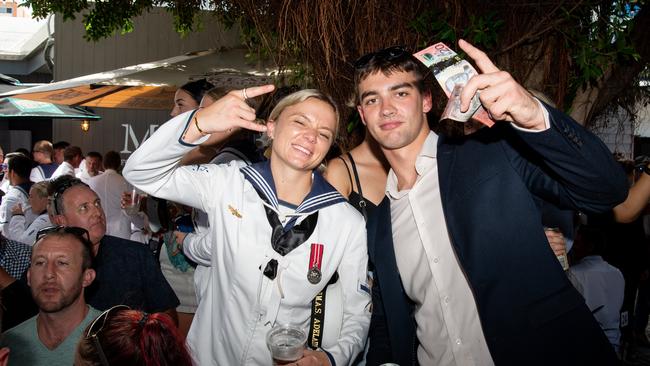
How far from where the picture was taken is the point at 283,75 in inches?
140

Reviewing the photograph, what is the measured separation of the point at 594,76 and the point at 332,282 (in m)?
1.91

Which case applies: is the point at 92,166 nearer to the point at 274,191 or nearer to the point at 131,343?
the point at 274,191

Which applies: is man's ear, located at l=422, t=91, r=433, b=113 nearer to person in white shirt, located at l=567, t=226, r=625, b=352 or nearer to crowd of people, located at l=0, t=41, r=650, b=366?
crowd of people, located at l=0, t=41, r=650, b=366

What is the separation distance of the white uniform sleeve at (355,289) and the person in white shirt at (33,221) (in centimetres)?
326

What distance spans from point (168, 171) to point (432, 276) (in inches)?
44.3

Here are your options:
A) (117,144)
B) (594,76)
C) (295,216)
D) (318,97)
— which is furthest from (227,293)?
(117,144)

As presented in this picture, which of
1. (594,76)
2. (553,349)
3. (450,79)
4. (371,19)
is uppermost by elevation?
(371,19)

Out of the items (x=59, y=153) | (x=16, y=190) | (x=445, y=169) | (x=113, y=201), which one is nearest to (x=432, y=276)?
(x=445, y=169)

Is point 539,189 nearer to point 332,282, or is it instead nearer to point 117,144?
point 332,282

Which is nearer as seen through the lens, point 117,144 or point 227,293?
point 227,293

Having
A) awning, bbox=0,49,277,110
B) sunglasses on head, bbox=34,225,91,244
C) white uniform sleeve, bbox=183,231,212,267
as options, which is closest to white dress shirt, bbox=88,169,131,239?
awning, bbox=0,49,277,110

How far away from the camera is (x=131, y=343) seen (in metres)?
1.72

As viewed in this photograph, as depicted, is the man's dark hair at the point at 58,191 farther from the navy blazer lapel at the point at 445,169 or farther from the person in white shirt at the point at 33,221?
the navy blazer lapel at the point at 445,169

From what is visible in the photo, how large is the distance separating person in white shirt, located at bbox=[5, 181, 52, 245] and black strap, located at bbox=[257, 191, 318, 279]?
3098 mm
